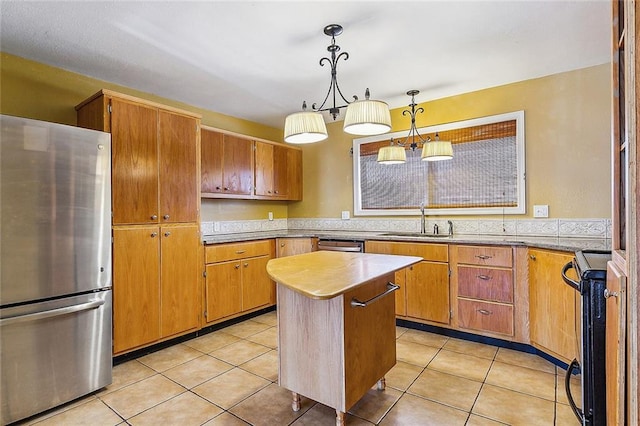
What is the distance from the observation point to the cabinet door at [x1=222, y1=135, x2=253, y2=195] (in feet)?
12.3

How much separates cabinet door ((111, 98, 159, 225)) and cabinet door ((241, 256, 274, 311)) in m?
1.19

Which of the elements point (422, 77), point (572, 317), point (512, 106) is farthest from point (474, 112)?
point (572, 317)

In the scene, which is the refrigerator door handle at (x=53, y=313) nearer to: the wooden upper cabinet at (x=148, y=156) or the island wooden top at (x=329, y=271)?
the wooden upper cabinet at (x=148, y=156)

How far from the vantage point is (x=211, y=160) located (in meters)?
3.58

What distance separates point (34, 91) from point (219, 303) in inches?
94.5

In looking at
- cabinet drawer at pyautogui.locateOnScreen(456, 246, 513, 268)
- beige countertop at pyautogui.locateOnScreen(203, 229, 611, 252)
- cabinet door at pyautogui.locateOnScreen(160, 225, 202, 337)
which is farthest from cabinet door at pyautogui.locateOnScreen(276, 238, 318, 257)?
cabinet drawer at pyautogui.locateOnScreen(456, 246, 513, 268)

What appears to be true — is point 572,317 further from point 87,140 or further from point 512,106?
point 87,140

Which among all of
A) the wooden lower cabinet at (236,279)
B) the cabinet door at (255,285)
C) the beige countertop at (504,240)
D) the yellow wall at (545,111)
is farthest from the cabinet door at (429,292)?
the cabinet door at (255,285)

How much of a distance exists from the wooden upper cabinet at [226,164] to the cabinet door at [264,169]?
12 cm

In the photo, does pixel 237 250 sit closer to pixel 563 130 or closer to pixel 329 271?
pixel 329 271

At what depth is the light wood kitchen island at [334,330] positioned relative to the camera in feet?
5.49

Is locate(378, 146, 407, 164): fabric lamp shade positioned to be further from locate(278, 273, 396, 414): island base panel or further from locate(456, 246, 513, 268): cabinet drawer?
locate(278, 273, 396, 414): island base panel

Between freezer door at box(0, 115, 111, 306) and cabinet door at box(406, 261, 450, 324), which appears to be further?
cabinet door at box(406, 261, 450, 324)

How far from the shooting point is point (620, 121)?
4.52 ft
